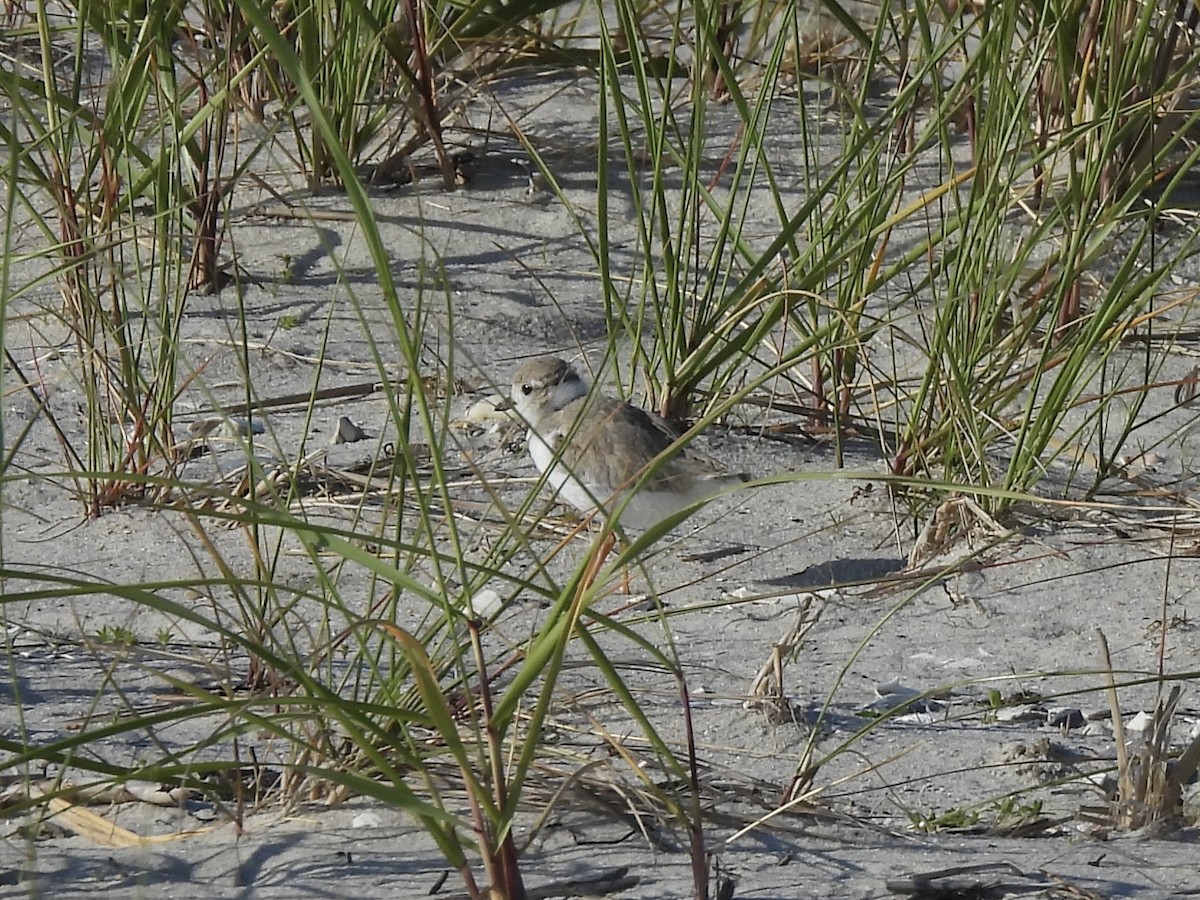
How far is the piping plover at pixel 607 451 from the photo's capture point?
390cm

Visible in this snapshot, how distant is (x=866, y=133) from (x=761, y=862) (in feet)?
5.60

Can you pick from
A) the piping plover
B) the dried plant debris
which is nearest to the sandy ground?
the dried plant debris

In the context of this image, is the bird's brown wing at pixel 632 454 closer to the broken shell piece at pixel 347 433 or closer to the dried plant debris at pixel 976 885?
the broken shell piece at pixel 347 433

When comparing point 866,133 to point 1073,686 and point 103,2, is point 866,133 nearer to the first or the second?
Answer: point 1073,686

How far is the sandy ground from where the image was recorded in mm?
2148

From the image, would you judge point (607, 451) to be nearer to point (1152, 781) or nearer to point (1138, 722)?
point (1138, 722)

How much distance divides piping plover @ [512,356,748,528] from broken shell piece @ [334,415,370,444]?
43 cm

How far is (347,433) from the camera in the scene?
14.0 feet

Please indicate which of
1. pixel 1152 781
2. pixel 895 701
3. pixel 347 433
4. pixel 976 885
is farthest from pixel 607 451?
pixel 976 885

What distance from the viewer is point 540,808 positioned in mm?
2283

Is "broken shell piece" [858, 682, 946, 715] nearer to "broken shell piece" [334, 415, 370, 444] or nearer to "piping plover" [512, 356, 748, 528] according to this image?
"piping plover" [512, 356, 748, 528]

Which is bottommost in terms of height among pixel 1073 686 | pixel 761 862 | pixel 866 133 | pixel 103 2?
pixel 1073 686

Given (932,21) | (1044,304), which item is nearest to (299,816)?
(1044,304)

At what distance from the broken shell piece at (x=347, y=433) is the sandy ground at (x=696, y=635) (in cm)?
3
